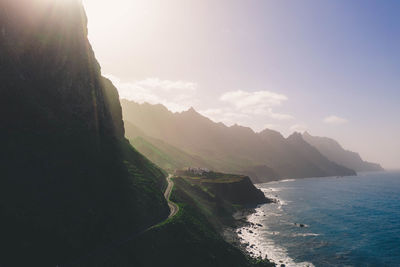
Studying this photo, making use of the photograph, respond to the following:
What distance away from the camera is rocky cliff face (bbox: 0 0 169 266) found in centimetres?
3659

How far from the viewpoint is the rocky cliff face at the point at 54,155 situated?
36594 mm

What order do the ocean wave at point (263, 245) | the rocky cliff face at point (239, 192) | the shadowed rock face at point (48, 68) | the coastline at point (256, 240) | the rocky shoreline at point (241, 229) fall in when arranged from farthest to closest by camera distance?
the rocky cliff face at point (239, 192) < the rocky shoreline at point (241, 229) < the coastline at point (256, 240) < the ocean wave at point (263, 245) < the shadowed rock face at point (48, 68)

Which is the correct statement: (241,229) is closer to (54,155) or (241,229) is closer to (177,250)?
(177,250)

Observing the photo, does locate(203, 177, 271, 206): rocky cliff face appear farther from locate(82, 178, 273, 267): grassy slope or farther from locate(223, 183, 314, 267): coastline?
locate(82, 178, 273, 267): grassy slope

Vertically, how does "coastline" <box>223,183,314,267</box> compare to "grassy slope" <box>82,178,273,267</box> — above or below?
below

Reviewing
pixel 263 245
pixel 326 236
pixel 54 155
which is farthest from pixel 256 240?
pixel 54 155

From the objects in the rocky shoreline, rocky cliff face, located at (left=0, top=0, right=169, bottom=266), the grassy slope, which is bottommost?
the rocky shoreline

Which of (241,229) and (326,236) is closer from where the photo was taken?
(326,236)

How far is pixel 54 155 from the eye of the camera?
5028 cm

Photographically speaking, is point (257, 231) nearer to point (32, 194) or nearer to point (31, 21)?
point (32, 194)

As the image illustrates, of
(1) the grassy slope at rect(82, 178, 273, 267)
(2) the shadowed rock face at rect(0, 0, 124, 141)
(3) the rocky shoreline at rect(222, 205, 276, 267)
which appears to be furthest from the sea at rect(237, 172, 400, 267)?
(2) the shadowed rock face at rect(0, 0, 124, 141)

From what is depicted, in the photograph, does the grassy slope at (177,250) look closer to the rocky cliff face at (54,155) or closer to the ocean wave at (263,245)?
the rocky cliff face at (54,155)

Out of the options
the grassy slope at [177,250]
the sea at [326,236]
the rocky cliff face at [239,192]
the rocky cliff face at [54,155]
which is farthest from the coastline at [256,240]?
the rocky cliff face at [54,155]

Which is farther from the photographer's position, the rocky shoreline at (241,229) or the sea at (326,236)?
the rocky shoreline at (241,229)
